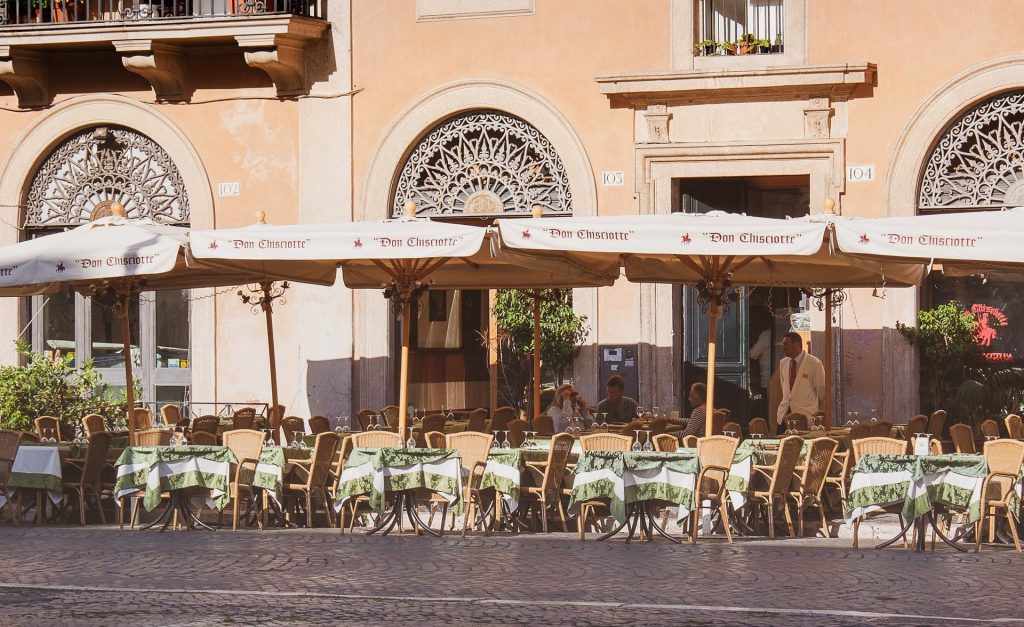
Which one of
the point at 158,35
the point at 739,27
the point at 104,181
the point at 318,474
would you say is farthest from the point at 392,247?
the point at 104,181

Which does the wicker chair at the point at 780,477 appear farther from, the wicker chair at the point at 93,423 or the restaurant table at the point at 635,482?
the wicker chair at the point at 93,423

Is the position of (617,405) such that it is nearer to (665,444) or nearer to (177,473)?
(665,444)

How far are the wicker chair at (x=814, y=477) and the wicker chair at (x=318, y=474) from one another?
378 centimetres

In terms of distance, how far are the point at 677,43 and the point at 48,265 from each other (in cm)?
791

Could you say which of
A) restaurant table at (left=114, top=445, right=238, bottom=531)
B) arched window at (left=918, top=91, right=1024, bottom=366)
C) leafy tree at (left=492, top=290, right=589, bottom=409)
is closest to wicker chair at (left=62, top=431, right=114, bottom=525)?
restaurant table at (left=114, top=445, right=238, bottom=531)

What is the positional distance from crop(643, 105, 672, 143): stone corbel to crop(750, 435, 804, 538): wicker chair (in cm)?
626

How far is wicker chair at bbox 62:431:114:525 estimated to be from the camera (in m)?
14.3

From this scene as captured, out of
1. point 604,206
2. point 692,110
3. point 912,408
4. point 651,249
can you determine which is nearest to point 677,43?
point 692,110

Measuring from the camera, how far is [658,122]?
18812 millimetres

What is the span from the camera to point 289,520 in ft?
46.2

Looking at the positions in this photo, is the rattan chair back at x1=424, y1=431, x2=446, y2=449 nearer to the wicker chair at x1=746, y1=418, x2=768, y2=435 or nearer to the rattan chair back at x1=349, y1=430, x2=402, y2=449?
the rattan chair back at x1=349, y1=430, x2=402, y2=449

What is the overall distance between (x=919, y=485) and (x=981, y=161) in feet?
23.0

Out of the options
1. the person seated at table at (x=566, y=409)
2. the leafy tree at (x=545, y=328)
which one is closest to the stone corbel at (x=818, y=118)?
the leafy tree at (x=545, y=328)

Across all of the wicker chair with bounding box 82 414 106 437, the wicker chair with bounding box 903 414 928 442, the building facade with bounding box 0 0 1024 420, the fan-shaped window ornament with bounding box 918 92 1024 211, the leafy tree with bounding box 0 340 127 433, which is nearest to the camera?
the wicker chair with bounding box 903 414 928 442
